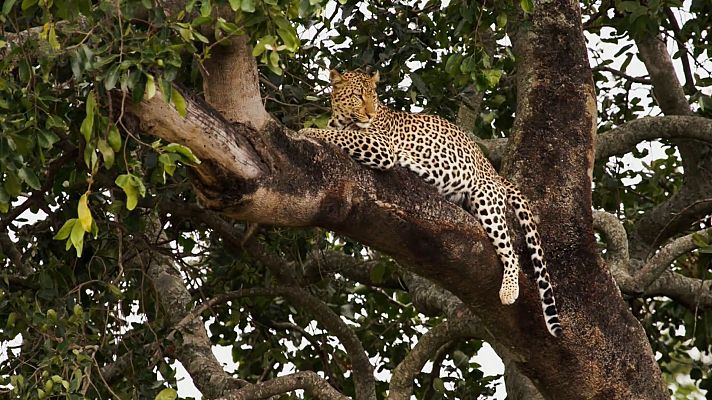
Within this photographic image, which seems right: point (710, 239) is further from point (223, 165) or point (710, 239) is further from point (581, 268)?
point (223, 165)

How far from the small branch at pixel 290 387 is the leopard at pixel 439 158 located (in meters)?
1.22

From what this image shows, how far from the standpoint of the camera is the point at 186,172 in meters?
6.18

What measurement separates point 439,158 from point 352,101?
610mm

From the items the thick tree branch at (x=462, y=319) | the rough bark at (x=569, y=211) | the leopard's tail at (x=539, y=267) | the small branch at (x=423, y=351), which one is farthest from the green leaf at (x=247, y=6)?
the small branch at (x=423, y=351)

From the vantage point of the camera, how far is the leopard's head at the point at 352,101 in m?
7.63

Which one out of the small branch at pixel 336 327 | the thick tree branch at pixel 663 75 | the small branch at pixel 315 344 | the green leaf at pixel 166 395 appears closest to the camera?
the green leaf at pixel 166 395

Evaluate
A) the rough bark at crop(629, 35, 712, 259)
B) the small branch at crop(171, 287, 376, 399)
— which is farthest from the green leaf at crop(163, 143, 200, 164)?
the rough bark at crop(629, 35, 712, 259)

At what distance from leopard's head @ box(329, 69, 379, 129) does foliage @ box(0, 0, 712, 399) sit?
13 cm

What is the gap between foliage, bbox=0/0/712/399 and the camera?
530 centimetres

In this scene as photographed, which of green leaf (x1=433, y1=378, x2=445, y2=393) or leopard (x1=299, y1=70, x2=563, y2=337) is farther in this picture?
green leaf (x1=433, y1=378, x2=445, y2=393)

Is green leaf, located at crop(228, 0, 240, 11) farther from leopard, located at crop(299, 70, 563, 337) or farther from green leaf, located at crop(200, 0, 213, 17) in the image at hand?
leopard, located at crop(299, 70, 563, 337)

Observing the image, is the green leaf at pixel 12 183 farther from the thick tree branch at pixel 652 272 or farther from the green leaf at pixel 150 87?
the thick tree branch at pixel 652 272

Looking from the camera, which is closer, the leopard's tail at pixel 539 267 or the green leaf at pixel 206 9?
the green leaf at pixel 206 9

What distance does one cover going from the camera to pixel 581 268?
24.0 ft
